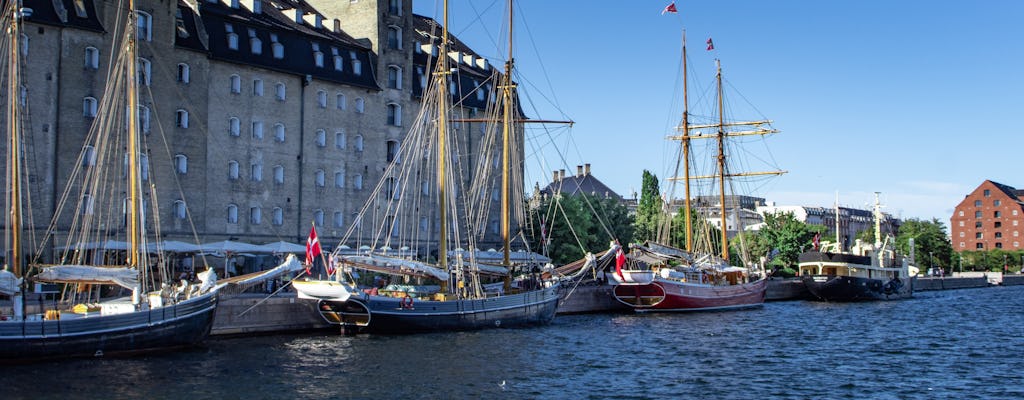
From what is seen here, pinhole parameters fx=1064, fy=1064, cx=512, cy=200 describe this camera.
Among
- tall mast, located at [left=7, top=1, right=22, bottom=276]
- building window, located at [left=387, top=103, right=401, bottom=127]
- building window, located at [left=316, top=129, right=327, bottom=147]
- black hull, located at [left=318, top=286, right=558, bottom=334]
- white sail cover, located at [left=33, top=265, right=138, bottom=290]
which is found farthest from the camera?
building window, located at [left=387, top=103, right=401, bottom=127]

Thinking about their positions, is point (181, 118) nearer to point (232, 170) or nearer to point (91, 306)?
point (232, 170)

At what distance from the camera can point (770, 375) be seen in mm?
40906

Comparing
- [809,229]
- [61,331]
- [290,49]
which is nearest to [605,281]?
[290,49]

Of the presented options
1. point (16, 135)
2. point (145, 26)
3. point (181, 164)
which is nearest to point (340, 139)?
point (181, 164)

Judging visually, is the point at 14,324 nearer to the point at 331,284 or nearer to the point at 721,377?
the point at 331,284

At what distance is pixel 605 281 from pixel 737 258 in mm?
50993

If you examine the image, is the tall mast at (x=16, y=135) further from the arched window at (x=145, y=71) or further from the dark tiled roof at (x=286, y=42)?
the dark tiled roof at (x=286, y=42)

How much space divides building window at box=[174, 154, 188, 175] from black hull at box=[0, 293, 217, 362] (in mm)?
24374

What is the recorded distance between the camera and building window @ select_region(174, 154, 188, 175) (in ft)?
219

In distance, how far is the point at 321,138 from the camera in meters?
77.8

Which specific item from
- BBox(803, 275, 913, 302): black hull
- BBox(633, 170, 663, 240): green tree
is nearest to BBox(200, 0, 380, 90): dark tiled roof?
BBox(633, 170, 663, 240): green tree

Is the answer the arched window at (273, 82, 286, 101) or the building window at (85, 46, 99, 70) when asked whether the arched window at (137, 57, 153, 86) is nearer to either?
the building window at (85, 46, 99, 70)

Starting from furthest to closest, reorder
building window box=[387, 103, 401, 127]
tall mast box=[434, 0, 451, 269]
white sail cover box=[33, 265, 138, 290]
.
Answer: building window box=[387, 103, 401, 127] < tall mast box=[434, 0, 451, 269] < white sail cover box=[33, 265, 138, 290]

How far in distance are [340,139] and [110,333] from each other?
40.1 meters
